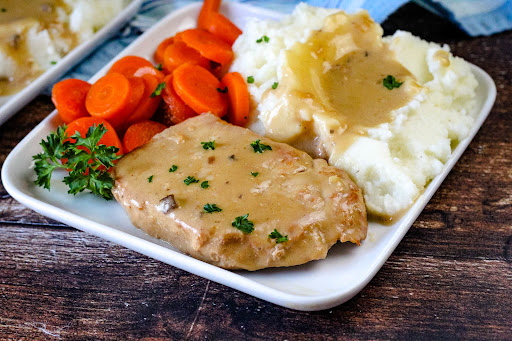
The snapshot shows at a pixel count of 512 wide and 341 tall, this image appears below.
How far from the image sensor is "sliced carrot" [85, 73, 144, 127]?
12.0ft

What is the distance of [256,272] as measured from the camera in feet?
9.39

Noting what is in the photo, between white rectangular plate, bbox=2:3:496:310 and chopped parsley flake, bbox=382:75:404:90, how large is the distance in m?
0.58

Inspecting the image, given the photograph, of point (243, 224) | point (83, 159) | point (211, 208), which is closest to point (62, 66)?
point (83, 159)

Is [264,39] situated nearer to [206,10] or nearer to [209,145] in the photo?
[206,10]

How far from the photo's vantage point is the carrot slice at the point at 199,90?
382 centimetres

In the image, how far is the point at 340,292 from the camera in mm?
2598

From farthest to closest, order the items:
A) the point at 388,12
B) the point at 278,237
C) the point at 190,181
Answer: the point at 388,12
the point at 190,181
the point at 278,237

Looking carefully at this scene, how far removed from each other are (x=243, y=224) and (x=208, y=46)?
Result: 6.16ft

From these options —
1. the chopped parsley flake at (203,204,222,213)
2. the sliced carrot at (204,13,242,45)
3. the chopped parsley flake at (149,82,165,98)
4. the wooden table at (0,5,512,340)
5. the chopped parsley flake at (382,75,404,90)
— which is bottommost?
the wooden table at (0,5,512,340)

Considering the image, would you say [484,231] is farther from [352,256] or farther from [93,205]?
[93,205]

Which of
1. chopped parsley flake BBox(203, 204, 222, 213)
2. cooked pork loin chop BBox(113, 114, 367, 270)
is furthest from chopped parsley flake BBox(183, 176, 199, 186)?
chopped parsley flake BBox(203, 204, 222, 213)

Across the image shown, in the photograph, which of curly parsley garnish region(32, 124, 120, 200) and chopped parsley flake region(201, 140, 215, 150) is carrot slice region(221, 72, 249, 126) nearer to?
chopped parsley flake region(201, 140, 215, 150)

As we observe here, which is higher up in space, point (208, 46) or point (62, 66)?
point (208, 46)

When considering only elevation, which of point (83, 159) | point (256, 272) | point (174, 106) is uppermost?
point (83, 159)
